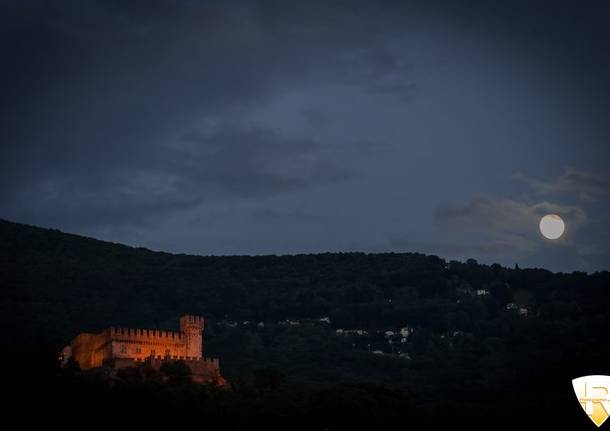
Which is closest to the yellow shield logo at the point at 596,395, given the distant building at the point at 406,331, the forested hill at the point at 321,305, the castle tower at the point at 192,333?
the castle tower at the point at 192,333

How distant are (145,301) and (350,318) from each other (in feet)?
60.7

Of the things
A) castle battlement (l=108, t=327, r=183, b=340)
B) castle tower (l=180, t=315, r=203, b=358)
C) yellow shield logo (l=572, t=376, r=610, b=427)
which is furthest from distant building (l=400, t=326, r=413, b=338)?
yellow shield logo (l=572, t=376, r=610, b=427)

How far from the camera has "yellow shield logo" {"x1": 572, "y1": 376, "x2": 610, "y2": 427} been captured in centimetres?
4844

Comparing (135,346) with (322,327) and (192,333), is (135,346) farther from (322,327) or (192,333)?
(322,327)

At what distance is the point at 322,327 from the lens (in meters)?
123

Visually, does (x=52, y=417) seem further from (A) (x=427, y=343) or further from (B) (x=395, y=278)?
(B) (x=395, y=278)

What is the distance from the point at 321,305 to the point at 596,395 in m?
80.2

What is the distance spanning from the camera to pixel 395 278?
446 ft

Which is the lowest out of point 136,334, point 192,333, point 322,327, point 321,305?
point 136,334

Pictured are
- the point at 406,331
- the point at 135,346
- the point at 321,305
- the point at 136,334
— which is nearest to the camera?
the point at 135,346

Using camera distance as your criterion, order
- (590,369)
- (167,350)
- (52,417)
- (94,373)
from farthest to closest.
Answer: (590,369) → (167,350) → (94,373) → (52,417)

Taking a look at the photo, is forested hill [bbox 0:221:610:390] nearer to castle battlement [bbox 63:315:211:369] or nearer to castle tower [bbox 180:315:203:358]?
castle battlement [bbox 63:315:211:369]

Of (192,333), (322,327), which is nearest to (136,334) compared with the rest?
(192,333)

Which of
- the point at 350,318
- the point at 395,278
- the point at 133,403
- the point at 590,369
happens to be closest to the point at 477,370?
the point at 590,369
